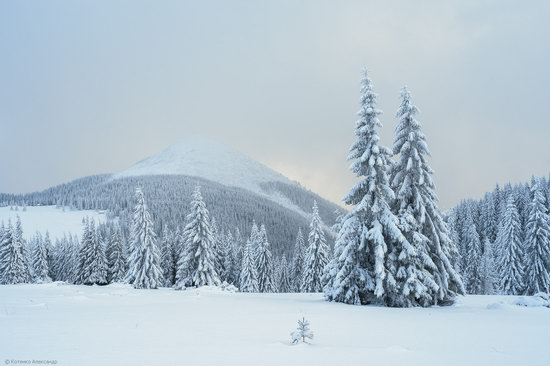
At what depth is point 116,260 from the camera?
68.4 m

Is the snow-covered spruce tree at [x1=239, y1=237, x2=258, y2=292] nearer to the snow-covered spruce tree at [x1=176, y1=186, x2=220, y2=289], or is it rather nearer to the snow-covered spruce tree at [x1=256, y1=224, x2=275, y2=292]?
the snow-covered spruce tree at [x1=256, y1=224, x2=275, y2=292]

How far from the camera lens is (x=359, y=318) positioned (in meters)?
15.6

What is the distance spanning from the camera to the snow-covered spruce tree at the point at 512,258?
48125mm

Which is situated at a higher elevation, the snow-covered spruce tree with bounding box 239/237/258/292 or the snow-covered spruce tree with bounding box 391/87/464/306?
the snow-covered spruce tree with bounding box 391/87/464/306

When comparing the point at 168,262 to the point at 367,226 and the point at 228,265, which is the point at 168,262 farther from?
the point at 367,226

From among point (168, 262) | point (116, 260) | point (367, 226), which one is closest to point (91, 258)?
point (116, 260)

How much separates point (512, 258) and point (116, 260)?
2317 inches

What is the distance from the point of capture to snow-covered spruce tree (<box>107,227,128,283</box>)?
6706 cm

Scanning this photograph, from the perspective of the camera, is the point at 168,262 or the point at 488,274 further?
the point at 488,274

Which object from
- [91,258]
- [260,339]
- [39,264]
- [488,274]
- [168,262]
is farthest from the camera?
[39,264]

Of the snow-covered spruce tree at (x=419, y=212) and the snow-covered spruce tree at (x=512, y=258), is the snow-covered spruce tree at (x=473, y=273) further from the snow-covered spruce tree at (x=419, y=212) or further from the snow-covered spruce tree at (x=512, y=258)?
the snow-covered spruce tree at (x=419, y=212)

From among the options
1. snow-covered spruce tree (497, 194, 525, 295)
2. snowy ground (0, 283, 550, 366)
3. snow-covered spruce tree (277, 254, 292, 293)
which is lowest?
snow-covered spruce tree (277, 254, 292, 293)

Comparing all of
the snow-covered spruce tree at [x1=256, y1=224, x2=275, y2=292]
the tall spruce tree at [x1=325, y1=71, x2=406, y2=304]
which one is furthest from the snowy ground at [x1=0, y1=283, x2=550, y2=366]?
the snow-covered spruce tree at [x1=256, y1=224, x2=275, y2=292]

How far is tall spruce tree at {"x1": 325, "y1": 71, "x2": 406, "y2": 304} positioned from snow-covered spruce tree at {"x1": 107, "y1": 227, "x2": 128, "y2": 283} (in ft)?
170
